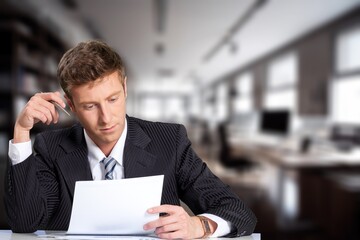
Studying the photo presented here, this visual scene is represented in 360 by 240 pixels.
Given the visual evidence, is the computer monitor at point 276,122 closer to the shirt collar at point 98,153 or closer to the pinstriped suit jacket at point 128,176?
the pinstriped suit jacket at point 128,176

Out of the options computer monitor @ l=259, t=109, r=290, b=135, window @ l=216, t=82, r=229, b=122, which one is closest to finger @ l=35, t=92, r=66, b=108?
computer monitor @ l=259, t=109, r=290, b=135

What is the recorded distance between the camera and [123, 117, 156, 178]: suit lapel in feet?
3.34

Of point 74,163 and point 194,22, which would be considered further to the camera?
point 194,22

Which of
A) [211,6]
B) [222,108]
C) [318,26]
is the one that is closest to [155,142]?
[211,6]

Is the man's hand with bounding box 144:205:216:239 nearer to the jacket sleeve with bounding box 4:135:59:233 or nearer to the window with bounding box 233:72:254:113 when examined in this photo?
the jacket sleeve with bounding box 4:135:59:233

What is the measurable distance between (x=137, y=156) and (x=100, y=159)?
0.10 m

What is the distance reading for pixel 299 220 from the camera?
12.1 ft

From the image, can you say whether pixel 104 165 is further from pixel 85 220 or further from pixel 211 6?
pixel 211 6

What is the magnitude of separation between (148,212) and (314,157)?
2774 millimetres

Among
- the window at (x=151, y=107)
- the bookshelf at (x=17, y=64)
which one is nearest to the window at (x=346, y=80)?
the bookshelf at (x=17, y=64)

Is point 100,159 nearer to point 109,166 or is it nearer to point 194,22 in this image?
point 109,166

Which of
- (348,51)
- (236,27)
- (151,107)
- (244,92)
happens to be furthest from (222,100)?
(348,51)

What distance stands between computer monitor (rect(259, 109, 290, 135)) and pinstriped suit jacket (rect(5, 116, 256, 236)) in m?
3.23

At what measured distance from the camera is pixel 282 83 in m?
9.00
